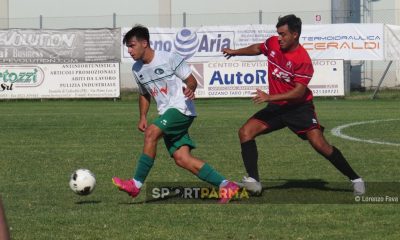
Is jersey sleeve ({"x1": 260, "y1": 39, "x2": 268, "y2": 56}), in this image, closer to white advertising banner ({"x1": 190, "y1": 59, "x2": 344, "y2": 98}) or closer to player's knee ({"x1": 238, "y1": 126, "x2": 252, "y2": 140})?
player's knee ({"x1": 238, "y1": 126, "x2": 252, "y2": 140})

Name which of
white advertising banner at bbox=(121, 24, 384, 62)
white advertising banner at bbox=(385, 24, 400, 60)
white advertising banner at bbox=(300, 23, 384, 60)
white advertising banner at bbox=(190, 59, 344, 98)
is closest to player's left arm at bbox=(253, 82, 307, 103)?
white advertising banner at bbox=(190, 59, 344, 98)

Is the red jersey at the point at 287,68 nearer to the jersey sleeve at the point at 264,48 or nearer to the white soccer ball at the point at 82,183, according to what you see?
the jersey sleeve at the point at 264,48

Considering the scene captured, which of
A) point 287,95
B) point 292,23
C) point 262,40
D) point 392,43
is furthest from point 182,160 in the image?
point 262,40

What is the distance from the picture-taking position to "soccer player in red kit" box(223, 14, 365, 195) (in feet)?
33.1

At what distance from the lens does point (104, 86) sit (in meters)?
32.6

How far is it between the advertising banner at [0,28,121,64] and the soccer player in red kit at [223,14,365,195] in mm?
24478

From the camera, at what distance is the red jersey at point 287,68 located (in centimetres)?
1013

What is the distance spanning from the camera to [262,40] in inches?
1353

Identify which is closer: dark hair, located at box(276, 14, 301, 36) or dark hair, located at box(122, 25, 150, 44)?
dark hair, located at box(122, 25, 150, 44)

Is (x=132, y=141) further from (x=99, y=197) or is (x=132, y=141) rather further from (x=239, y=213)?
(x=239, y=213)

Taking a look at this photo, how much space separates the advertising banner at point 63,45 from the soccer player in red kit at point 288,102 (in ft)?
80.3

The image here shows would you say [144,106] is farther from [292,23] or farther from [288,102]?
[292,23]

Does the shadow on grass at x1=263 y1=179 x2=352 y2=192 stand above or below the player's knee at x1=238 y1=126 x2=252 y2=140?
below

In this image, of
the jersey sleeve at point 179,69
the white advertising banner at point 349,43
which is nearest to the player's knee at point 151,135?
the jersey sleeve at point 179,69
